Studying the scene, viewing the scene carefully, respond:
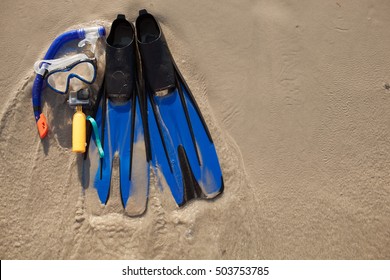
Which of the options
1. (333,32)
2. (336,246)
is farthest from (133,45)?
(336,246)

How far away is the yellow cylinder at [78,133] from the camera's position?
261cm

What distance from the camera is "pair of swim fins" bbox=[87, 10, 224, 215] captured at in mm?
2705

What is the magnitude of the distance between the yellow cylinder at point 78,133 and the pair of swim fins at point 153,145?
12 centimetres

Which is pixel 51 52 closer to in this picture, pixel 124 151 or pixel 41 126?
pixel 41 126

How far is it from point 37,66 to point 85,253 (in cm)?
148

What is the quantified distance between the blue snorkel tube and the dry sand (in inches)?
2.4

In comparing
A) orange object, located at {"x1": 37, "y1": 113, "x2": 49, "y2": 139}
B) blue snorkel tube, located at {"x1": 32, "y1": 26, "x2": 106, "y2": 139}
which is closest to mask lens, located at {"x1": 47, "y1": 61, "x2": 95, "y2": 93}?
blue snorkel tube, located at {"x1": 32, "y1": 26, "x2": 106, "y2": 139}

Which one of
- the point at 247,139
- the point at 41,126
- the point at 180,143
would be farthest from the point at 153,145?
the point at 41,126

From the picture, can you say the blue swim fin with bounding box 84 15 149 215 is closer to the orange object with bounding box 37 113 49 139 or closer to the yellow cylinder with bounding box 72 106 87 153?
the yellow cylinder with bounding box 72 106 87 153

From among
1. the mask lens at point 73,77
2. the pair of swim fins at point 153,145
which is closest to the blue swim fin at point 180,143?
the pair of swim fins at point 153,145

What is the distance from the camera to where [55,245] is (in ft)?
8.88

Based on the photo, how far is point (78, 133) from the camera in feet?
8.59

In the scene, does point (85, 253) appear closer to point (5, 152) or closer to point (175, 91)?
point (5, 152)

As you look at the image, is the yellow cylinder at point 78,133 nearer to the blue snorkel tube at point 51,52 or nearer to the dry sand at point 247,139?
the dry sand at point 247,139
